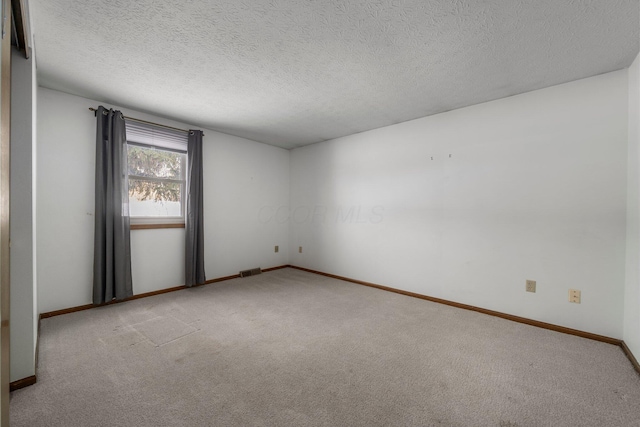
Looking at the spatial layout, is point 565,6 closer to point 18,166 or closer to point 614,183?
point 614,183

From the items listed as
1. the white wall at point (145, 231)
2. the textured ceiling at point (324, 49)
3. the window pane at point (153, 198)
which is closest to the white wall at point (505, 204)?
the textured ceiling at point (324, 49)

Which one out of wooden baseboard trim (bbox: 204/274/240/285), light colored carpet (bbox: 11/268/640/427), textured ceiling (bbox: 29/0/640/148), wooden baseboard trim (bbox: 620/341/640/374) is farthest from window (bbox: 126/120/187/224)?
wooden baseboard trim (bbox: 620/341/640/374)

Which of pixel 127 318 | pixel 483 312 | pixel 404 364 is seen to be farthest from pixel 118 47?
pixel 483 312

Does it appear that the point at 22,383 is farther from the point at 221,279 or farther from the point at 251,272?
the point at 251,272

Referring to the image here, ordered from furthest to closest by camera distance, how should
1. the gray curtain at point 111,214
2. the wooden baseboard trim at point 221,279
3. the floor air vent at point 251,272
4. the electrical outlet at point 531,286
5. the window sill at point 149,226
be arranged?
1. the floor air vent at point 251,272
2. the wooden baseboard trim at point 221,279
3. the window sill at point 149,226
4. the gray curtain at point 111,214
5. the electrical outlet at point 531,286

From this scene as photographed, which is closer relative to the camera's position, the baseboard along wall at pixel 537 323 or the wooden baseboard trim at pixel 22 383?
the wooden baseboard trim at pixel 22 383

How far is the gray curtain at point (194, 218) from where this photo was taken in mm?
3572

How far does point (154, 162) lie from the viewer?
343 cm

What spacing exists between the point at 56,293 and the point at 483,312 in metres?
4.46

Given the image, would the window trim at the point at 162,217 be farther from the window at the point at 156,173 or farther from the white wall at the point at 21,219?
the white wall at the point at 21,219

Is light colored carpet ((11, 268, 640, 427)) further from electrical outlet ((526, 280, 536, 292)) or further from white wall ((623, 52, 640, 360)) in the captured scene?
electrical outlet ((526, 280, 536, 292))

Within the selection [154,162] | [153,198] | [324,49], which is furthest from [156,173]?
[324,49]

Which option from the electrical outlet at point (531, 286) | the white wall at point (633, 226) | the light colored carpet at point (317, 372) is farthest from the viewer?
the electrical outlet at point (531, 286)

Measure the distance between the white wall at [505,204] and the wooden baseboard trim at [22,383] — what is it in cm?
336
